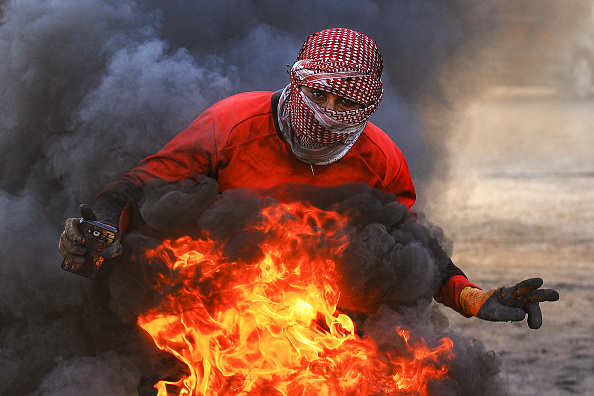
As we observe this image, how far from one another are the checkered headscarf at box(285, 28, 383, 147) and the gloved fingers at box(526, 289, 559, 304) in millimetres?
929

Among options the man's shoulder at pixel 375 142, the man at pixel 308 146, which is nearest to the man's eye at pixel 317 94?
the man at pixel 308 146

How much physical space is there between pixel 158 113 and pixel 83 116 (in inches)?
15.7

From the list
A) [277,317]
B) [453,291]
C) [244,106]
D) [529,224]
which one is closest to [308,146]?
[244,106]

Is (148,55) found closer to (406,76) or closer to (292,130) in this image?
(292,130)

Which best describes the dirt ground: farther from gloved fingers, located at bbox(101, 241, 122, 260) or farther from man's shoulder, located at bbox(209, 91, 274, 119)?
gloved fingers, located at bbox(101, 241, 122, 260)

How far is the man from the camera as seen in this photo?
2.21m

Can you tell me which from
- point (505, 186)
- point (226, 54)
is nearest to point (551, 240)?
point (505, 186)

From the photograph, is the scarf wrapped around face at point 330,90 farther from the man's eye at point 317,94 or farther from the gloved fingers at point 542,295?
the gloved fingers at point 542,295

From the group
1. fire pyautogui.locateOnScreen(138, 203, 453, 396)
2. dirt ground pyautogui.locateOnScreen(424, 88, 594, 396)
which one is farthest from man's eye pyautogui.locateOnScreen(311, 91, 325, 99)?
dirt ground pyautogui.locateOnScreen(424, 88, 594, 396)

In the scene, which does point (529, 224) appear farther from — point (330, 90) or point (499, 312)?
point (330, 90)

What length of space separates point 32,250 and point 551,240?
5.29 m

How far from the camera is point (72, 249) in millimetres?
1926

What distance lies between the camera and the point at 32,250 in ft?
9.44

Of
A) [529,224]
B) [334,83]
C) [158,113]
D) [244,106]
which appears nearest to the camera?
[334,83]
